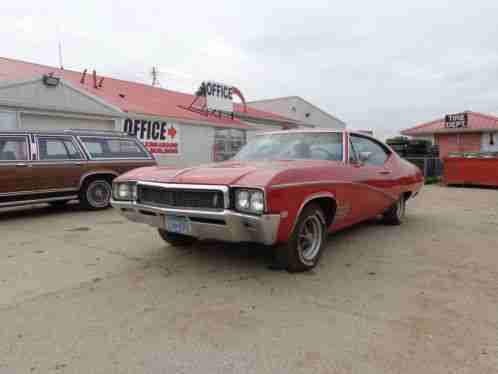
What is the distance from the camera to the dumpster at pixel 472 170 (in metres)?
13.1

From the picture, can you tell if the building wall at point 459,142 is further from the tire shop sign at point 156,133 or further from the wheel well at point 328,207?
the wheel well at point 328,207

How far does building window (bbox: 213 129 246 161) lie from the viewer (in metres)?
16.5

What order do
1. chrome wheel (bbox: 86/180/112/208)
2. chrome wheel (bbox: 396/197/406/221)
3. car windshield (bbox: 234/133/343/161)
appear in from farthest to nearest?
chrome wheel (bbox: 86/180/112/208) < chrome wheel (bbox: 396/197/406/221) < car windshield (bbox: 234/133/343/161)

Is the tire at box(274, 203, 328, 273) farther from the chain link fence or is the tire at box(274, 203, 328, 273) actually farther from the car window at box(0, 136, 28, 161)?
the chain link fence

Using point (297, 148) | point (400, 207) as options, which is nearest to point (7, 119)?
point (297, 148)

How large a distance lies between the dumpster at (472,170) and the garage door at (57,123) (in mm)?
12519

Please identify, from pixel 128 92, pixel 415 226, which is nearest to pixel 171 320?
pixel 415 226

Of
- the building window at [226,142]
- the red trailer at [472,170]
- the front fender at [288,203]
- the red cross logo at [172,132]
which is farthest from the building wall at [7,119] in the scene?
the red trailer at [472,170]

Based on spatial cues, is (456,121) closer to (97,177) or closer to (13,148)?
(97,177)

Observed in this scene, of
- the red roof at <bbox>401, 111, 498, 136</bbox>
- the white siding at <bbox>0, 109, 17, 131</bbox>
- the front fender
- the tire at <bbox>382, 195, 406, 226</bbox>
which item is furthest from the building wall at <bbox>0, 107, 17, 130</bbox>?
the red roof at <bbox>401, 111, 498, 136</bbox>

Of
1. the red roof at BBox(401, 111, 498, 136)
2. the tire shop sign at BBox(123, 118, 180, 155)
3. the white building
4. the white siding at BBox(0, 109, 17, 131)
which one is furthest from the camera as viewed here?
the red roof at BBox(401, 111, 498, 136)

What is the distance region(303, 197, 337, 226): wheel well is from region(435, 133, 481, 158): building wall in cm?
2437

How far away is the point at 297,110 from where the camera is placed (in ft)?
91.2

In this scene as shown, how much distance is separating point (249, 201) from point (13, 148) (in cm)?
566
